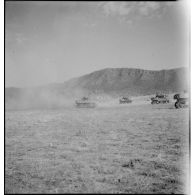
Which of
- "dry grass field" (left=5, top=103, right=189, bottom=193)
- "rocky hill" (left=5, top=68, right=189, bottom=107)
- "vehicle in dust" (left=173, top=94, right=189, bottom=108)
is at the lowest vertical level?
"dry grass field" (left=5, top=103, right=189, bottom=193)

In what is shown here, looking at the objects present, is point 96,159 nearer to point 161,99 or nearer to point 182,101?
point 182,101

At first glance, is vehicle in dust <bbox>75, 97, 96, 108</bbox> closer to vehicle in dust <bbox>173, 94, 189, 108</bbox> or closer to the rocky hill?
the rocky hill

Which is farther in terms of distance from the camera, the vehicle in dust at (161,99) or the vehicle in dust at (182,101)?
the vehicle in dust at (161,99)

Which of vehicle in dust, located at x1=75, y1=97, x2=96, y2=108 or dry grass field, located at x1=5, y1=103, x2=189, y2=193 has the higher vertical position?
vehicle in dust, located at x1=75, y1=97, x2=96, y2=108

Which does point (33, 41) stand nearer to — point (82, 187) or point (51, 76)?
point (51, 76)

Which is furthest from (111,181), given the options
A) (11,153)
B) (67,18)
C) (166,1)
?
(166,1)

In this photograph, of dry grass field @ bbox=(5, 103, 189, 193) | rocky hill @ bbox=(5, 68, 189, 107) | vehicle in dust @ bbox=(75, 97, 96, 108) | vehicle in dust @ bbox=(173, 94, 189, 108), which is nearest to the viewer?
dry grass field @ bbox=(5, 103, 189, 193)

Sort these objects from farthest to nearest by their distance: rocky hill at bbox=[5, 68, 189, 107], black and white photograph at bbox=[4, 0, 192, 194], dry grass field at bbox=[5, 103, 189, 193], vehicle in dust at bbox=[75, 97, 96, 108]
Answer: vehicle in dust at bbox=[75, 97, 96, 108] → rocky hill at bbox=[5, 68, 189, 107] → black and white photograph at bbox=[4, 0, 192, 194] → dry grass field at bbox=[5, 103, 189, 193]

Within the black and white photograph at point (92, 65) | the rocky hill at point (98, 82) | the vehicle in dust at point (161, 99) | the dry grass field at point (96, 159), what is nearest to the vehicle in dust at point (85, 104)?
the rocky hill at point (98, 82)

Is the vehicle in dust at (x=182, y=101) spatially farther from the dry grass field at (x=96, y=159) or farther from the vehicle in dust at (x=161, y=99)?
the vehicle in dust at (x=161, y=99)

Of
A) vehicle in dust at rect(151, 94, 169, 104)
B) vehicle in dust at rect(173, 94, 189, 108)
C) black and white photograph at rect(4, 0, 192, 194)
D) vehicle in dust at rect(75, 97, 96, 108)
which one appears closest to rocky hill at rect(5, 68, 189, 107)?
black and white photograph at rect(4, 0, 192, 194)
